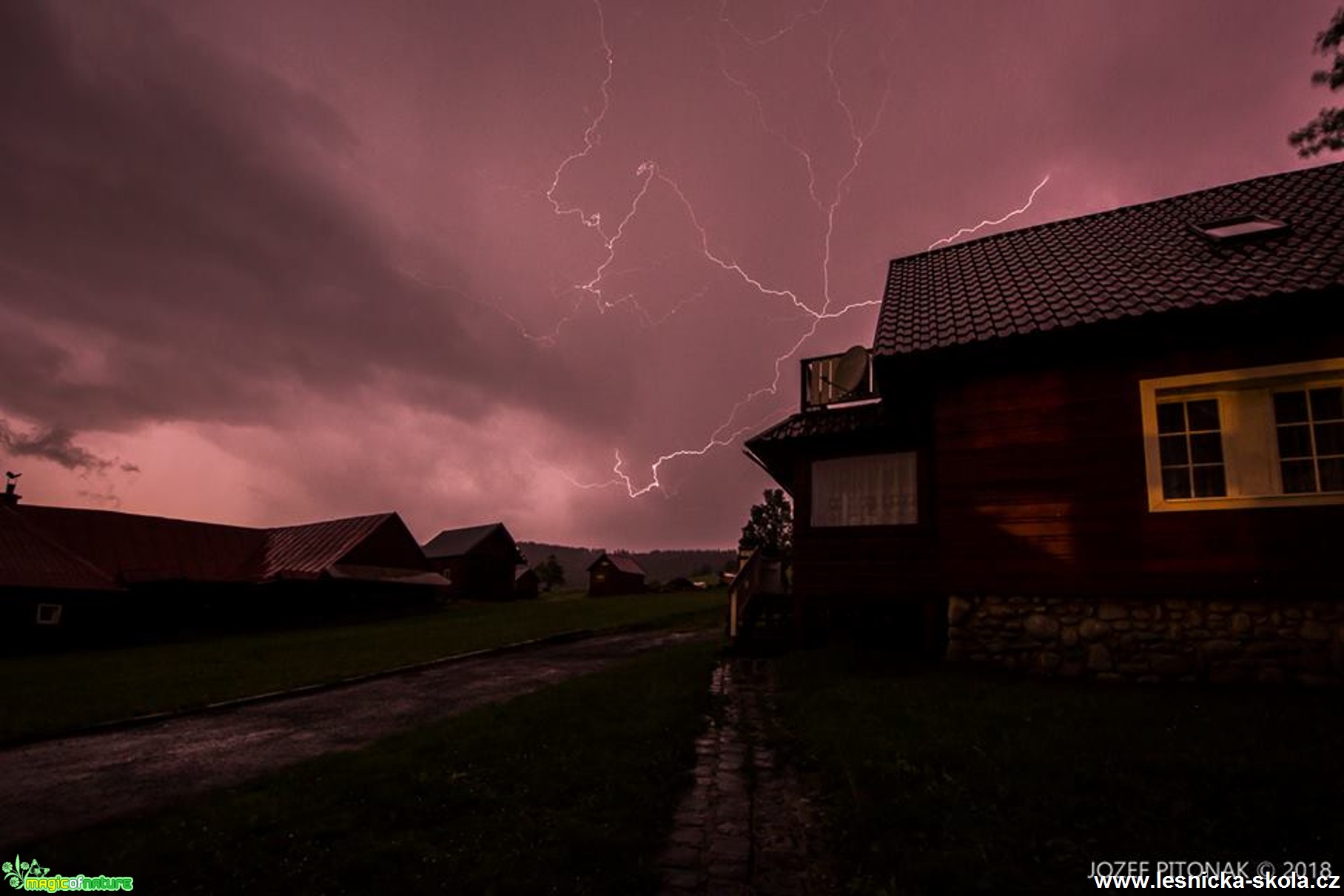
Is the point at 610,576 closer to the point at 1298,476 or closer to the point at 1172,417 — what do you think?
the point at 1172,417

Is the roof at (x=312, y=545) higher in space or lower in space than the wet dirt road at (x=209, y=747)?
higher

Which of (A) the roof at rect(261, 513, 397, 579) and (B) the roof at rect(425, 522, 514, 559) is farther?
(B) the roof at rect(425, 522, 514, 559)

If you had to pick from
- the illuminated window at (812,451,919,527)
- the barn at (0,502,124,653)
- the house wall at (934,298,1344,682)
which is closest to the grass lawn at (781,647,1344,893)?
the house wall at (934,298,1344,682)

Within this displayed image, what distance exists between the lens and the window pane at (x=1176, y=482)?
9.09 metres

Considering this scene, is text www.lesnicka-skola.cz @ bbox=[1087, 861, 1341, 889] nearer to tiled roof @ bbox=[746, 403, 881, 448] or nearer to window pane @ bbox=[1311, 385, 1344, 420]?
window pane @ bbox=[1311, 385, 1344, 420]

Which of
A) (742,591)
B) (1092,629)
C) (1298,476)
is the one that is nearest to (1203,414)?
(1298,476)

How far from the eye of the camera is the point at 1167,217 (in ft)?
42.2

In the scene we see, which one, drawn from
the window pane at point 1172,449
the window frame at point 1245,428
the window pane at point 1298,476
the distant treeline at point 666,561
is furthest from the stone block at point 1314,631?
the distant treeline at point 666,561

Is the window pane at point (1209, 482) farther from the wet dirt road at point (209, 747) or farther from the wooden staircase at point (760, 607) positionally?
the wet dirt road at point (209, 747)

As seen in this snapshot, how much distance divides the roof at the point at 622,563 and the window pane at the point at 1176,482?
59753 millimetres

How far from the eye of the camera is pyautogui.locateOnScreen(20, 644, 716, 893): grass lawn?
389cm

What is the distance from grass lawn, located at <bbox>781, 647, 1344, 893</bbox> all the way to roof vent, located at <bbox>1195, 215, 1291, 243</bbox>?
23.9 ft

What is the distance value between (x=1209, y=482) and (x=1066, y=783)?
261 inches

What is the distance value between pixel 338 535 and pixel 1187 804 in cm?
3966
